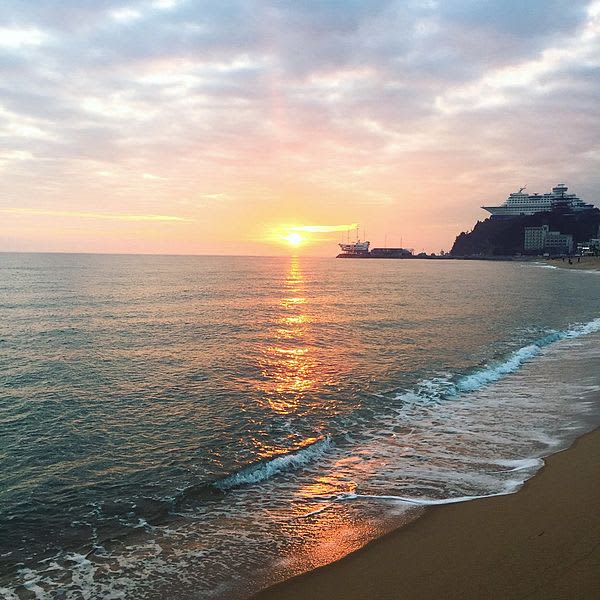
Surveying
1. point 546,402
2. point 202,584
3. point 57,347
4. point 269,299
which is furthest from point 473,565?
point 269,299

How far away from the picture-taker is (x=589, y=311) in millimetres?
46969

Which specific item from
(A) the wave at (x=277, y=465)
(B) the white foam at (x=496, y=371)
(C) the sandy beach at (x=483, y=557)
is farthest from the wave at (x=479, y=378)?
(C) the sandy beach at (x=483, y=557)

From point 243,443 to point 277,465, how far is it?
1686mm

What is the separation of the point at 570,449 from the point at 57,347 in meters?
24.1

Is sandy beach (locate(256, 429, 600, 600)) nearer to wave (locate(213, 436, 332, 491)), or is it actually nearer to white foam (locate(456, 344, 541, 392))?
wave (locate(213, 436, 332, 491))

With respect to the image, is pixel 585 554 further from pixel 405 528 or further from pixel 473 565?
pixel 405 528

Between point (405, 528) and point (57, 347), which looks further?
point (57, 347)

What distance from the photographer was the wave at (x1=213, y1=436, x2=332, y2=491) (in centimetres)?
1088

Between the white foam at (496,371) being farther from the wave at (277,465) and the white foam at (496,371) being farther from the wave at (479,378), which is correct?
the wave at (277,465)

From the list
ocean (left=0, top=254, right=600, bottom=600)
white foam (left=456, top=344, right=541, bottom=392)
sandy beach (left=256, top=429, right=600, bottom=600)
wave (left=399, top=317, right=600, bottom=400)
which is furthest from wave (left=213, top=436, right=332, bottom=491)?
white foam (left=456, top=344, right=541, bottom=392)

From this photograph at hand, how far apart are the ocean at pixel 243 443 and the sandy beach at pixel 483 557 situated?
478 millimetres

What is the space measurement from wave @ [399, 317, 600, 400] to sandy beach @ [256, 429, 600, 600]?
29.3 feet

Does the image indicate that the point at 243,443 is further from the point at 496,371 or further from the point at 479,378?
the point at 496,371

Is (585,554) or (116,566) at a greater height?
(585,554)
